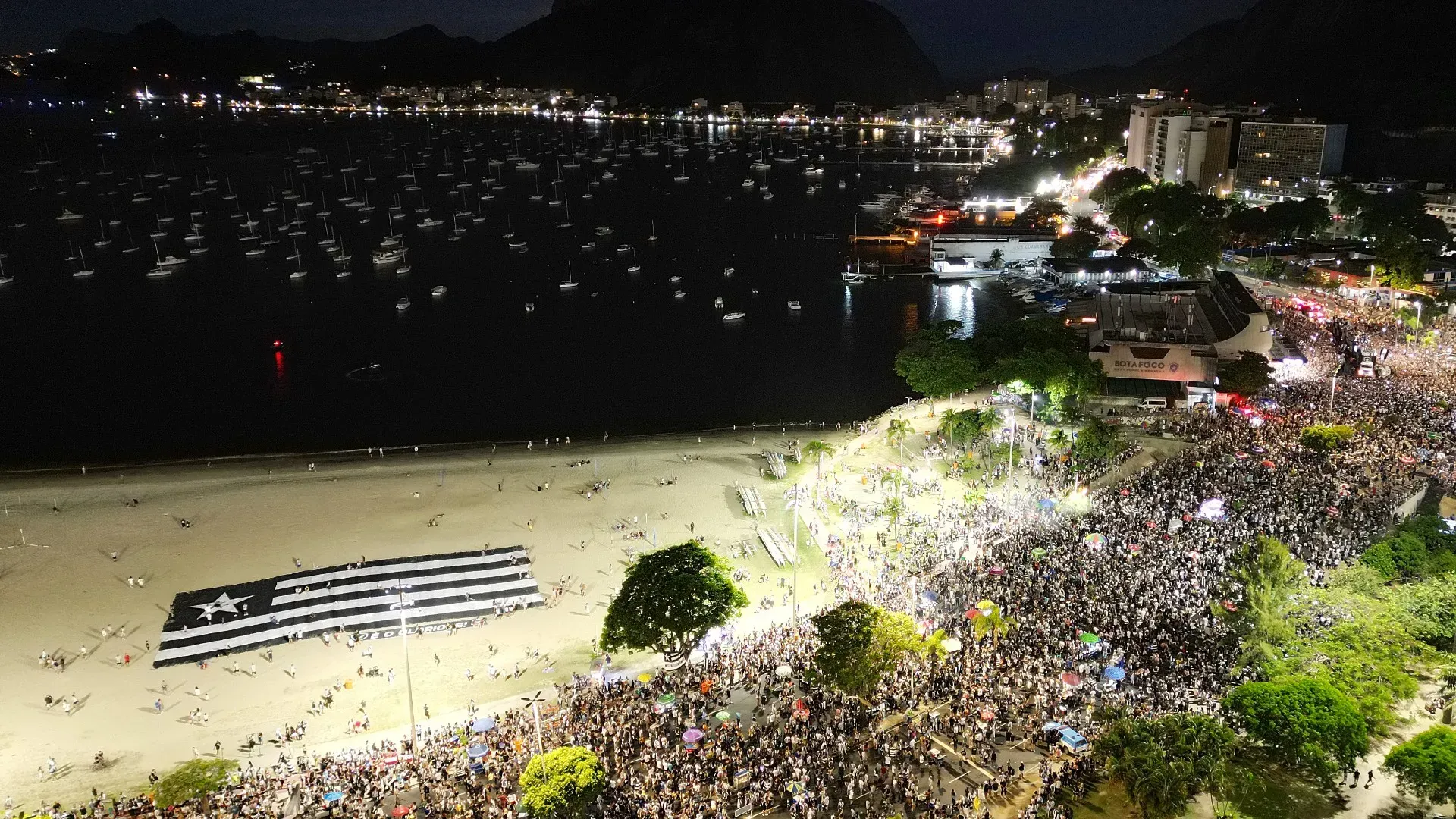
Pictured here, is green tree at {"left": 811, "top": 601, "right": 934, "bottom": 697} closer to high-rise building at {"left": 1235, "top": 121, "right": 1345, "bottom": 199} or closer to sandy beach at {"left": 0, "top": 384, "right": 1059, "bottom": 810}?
sandy beach at {"left": 0, "top": 384, "right": 1059, "bottom": 810}

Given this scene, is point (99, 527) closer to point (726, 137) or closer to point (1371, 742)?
point (1371, 742)

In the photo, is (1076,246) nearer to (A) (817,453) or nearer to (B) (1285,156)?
(B) (1285,156)

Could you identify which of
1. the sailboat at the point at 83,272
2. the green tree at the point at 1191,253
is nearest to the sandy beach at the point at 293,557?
the green tree at the point at 1191,253

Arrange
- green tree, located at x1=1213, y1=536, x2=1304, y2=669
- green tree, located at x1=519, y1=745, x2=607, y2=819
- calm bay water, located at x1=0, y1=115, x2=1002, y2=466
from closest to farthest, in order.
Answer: green tree, located at x1=519, y1=745, x2=607, y2=819 < green tree, located at x1=1213, y1=536, x2=1304, y2=669 < calm bay water, located at x1=0, y1=115, x2=1002, y2=466

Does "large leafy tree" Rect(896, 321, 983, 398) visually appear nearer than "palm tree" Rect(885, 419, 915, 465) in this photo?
No

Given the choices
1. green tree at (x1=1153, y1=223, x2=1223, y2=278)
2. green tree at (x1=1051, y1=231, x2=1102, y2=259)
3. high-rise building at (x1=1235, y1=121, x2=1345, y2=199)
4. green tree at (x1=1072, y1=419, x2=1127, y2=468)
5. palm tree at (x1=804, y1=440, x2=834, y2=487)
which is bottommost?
palm tree at (x1=804, y1=440, x2=834, y2=487)

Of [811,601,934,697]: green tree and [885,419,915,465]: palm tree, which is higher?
[811,601,934,697]: green tree

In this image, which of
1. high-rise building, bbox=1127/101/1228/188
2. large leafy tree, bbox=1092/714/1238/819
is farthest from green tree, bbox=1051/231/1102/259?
large leafy tree, bbox=1092/714/1238/819
